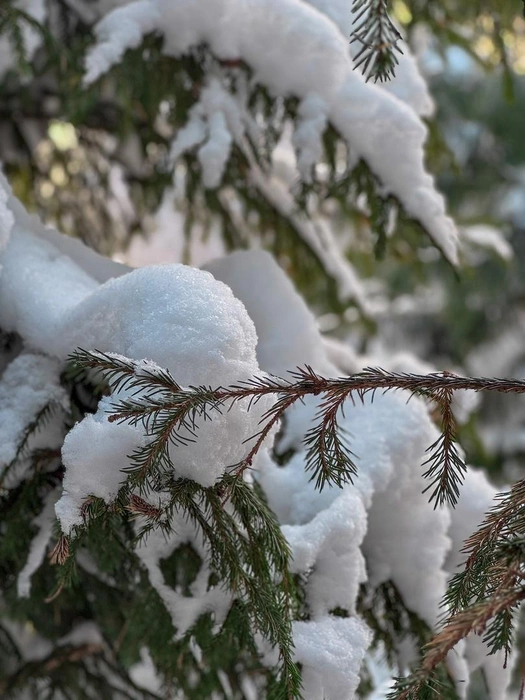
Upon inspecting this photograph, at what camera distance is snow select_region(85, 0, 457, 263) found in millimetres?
1747

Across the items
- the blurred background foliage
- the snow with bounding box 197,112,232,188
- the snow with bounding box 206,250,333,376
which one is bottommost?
the snow with bounding box 206,250,333,376

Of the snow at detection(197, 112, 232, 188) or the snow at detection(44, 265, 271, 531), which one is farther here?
the snow at detection(197, 112, 232, 188)

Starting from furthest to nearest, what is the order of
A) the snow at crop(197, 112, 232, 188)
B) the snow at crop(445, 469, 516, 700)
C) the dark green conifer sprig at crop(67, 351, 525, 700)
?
the snow at crop(197, 112, 232, 188) < the snow at crop(445, 469, 516, 700) < the dark green conifer sprig at crop(67, 351, 525, 700)

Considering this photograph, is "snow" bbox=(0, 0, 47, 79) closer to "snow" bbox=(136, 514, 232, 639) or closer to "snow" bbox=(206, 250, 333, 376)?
"snow" bbox=(206, 250, 333, 376)

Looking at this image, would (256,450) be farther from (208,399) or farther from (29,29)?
(29,29)

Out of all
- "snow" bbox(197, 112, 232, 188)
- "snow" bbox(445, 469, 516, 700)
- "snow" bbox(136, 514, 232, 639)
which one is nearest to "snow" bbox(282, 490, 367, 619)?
"snow" bbox(136, 514, 232, 639)

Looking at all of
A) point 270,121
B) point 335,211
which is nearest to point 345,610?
point 270,121

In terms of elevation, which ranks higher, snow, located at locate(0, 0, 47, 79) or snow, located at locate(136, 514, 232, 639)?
snow, located at locate(0, 0, 47, 79)

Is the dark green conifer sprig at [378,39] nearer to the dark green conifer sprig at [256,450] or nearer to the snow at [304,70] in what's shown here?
the dark green conifer sprig at [256,450]

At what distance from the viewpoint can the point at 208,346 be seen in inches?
44.5

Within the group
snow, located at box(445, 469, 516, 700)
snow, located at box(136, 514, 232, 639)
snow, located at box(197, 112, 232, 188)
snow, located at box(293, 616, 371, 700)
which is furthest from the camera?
snow, located at box(197, 112, 232, 188)

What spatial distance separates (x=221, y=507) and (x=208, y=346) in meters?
0.24

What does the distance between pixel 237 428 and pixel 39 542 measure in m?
0.53

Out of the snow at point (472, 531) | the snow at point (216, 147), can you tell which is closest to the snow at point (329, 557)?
the snow at point (472, 531)
